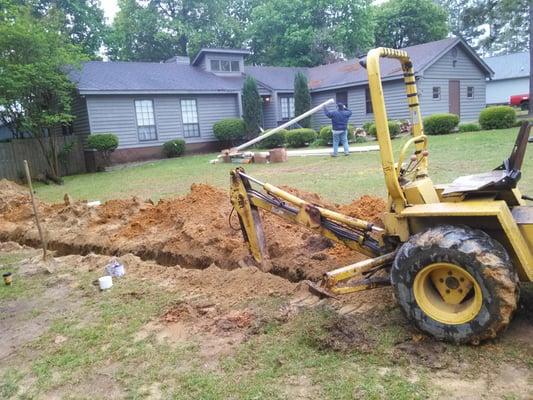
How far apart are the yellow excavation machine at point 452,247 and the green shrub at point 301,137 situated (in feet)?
61.1

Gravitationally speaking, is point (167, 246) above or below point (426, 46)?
below

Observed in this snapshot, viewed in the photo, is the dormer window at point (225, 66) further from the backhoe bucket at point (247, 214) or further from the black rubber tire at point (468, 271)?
the black rubber tire at point (468, 271)

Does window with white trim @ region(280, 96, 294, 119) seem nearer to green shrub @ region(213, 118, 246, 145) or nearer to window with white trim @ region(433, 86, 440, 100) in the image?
green shrub @ region(213, 118, 246, 145)

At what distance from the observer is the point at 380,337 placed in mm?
3621

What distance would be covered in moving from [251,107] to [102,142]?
8.26m

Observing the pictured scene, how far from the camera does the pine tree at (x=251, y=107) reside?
2495 cm

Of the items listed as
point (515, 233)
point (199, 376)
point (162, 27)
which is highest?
point (162, 27)

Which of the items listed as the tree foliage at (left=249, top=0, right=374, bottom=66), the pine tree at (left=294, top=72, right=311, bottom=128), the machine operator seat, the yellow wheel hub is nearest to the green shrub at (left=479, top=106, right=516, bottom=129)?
the pine tree at (left=294, top=72, right=311, bottom=128)

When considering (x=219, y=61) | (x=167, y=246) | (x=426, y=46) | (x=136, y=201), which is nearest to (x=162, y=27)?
(x=219, y=61)

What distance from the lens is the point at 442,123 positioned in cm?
2000

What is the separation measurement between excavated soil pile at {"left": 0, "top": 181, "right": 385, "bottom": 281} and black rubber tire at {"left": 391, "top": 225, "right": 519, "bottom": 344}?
A: 1.80 metres

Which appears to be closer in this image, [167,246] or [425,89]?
Result: [167,246]

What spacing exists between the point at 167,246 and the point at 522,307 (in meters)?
4.59

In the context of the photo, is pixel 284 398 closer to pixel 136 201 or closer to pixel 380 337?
pixel 380 337
